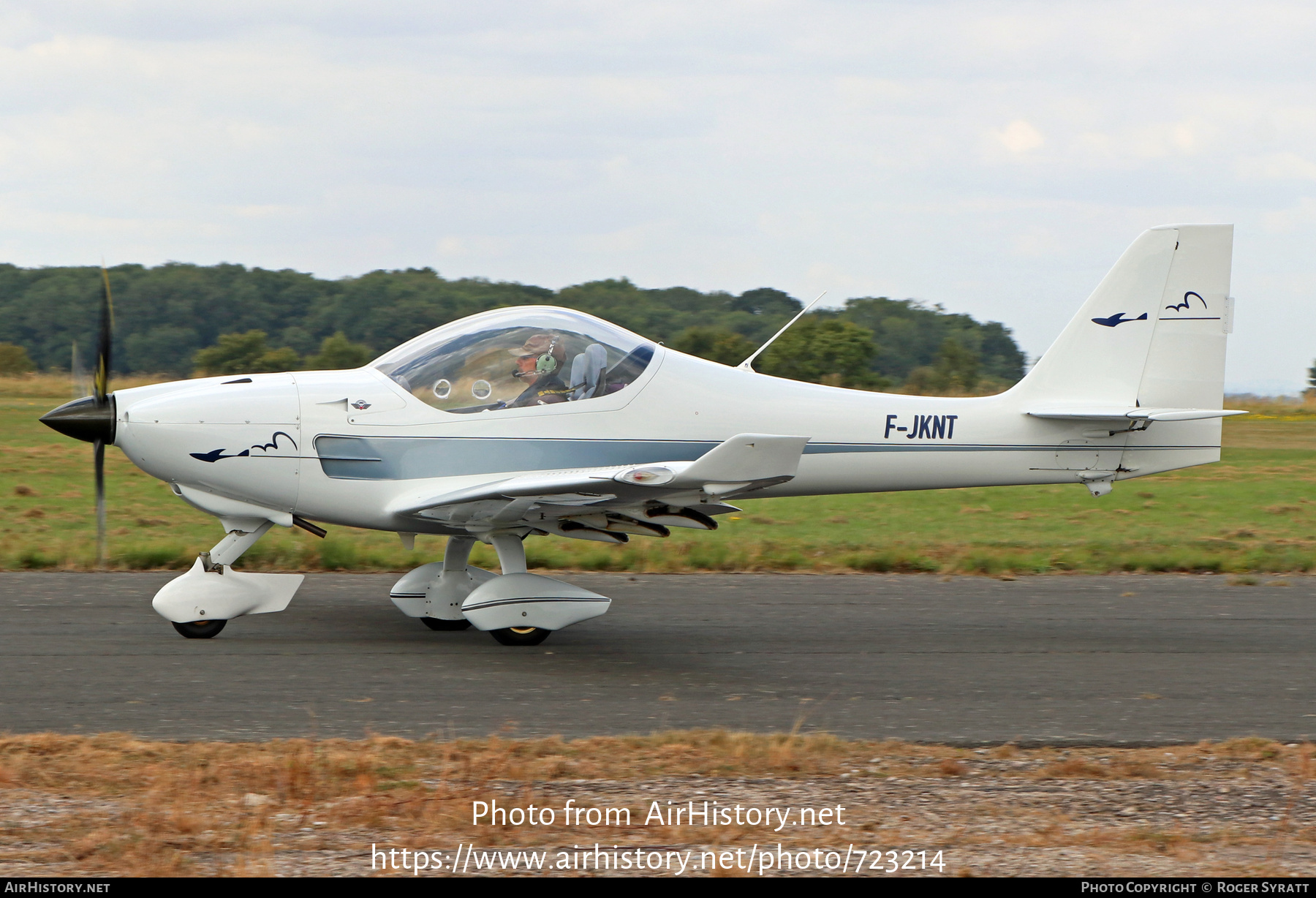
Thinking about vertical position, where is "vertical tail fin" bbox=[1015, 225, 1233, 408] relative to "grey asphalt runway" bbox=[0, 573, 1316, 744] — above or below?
Result: above

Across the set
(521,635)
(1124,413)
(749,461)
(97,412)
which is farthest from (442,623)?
(1124,413)

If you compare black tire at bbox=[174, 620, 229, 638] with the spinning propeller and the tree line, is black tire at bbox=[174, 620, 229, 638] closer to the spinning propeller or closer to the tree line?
the spinning propeller

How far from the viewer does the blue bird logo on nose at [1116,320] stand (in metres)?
8.68

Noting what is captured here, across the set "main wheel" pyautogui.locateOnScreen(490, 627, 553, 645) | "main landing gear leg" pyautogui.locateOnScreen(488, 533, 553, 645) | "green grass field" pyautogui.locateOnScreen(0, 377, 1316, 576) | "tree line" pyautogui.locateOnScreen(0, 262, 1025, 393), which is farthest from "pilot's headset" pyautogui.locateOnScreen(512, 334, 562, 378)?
"tree line" pyautogui.locateOnScreen(0, 262, 1025, 393)

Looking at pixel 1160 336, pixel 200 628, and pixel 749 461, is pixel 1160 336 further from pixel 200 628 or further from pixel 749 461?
pixel 200 628

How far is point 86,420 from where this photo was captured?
285 inches

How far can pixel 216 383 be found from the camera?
25.2 ft

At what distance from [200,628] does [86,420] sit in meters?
1.46

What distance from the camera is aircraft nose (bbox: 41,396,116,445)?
7.23 m

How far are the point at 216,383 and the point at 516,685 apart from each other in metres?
2.86

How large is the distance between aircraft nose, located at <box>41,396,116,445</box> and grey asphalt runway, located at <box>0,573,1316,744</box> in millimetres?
1286

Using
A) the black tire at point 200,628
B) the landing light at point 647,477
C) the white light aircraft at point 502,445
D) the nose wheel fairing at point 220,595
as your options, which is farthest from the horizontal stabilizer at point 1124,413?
the black tire at point 200,628

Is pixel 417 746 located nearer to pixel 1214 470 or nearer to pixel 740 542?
pixel 740 542

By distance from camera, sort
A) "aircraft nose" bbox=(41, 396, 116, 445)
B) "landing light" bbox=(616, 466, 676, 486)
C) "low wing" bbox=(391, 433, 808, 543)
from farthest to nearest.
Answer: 1. "aircraft nose" bbox=(41, 396, 116, 445)
2. "landing light" bbox=(616, 466, 676, 486)
3. "low wing" bbox=(391, 433, 808, 543)
